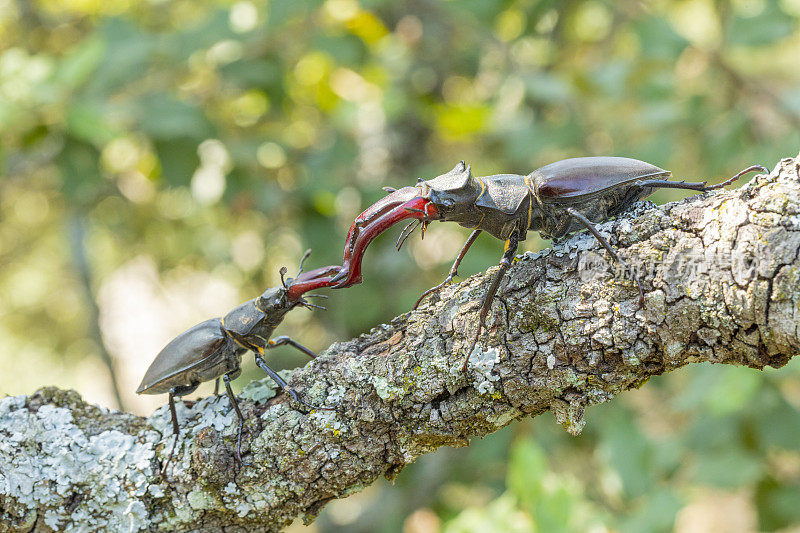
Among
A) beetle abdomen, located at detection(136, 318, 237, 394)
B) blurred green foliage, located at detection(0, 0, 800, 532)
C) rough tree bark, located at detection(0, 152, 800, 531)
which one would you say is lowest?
rough tree bark, located at detection(0, 152, 800, 531)

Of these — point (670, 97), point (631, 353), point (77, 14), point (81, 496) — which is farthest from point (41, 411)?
point (77, 14)

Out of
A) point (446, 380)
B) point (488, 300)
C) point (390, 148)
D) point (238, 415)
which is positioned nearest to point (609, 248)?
point (488, 300)

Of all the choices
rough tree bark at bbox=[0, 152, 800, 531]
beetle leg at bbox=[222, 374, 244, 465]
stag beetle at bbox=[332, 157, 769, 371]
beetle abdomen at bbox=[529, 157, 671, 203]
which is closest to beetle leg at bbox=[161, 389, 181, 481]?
rough tree bark at bbox=[0, 152, 800, 531]

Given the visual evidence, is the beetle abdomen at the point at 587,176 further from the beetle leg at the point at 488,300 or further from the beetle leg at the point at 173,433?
the beetle leg at the point at 173,433

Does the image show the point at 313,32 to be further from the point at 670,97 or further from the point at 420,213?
the point at 420,213

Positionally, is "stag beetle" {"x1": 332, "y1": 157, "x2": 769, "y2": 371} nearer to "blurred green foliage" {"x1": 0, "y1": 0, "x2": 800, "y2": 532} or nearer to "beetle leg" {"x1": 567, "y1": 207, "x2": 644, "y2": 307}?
"beetle leg" {"x1": 567, "y1": 207, "x2": 644, "y2": 307}
